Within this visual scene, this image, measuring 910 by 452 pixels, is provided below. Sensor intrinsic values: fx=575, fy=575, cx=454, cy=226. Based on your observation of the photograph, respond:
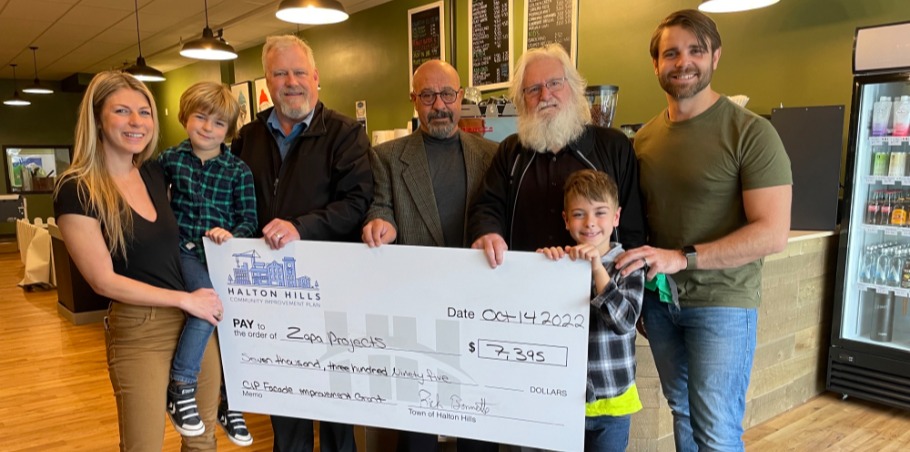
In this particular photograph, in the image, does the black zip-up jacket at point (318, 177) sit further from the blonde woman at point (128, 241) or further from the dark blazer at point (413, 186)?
the blonde woman at point (128, 241)

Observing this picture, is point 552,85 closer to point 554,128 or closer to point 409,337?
point 554,128

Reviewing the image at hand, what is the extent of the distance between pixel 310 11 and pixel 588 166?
2.43m

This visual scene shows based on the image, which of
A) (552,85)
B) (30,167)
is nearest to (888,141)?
(552,85)

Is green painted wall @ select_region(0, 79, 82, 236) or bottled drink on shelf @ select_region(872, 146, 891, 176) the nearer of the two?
bottled drink on shelf @ select_region(872, 146, 891, 176)

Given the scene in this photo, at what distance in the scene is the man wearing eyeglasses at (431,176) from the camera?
2.01 metres

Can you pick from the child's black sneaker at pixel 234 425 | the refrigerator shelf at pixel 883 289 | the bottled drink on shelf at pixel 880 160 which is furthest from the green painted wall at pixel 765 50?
the child's black sneaker at pixel 234 425

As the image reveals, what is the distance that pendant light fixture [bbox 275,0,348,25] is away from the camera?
343 cm

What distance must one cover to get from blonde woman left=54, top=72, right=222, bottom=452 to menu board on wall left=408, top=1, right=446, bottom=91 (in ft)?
14.0

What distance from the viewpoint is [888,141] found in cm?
298

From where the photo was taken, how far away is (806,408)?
317 cm

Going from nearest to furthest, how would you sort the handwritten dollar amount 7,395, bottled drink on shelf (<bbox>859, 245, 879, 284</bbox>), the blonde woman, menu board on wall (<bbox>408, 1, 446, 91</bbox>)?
1. the blonde woman
2. the handwritten dollar amount 7,395
3. bottled drink on shelf (<bbox>859, 245, 879, 284</bbox>)
4. menu board on wall (<bbox>408, 1, 446, 91</bbox>)

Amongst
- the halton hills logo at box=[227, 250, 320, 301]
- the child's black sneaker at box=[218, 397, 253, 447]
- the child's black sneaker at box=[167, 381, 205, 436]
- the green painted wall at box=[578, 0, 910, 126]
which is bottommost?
the child's black sneaker at box=[218, 397, 253, 447]

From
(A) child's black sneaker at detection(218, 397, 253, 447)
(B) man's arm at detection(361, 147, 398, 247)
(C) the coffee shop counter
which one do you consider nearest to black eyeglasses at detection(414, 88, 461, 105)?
(B) man's arm at detection(361, 147, 398, 247)

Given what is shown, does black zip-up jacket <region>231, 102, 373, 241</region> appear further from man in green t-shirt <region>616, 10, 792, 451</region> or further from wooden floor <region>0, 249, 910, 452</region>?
wooden floor <region>0, 249, 910, 452</region>
